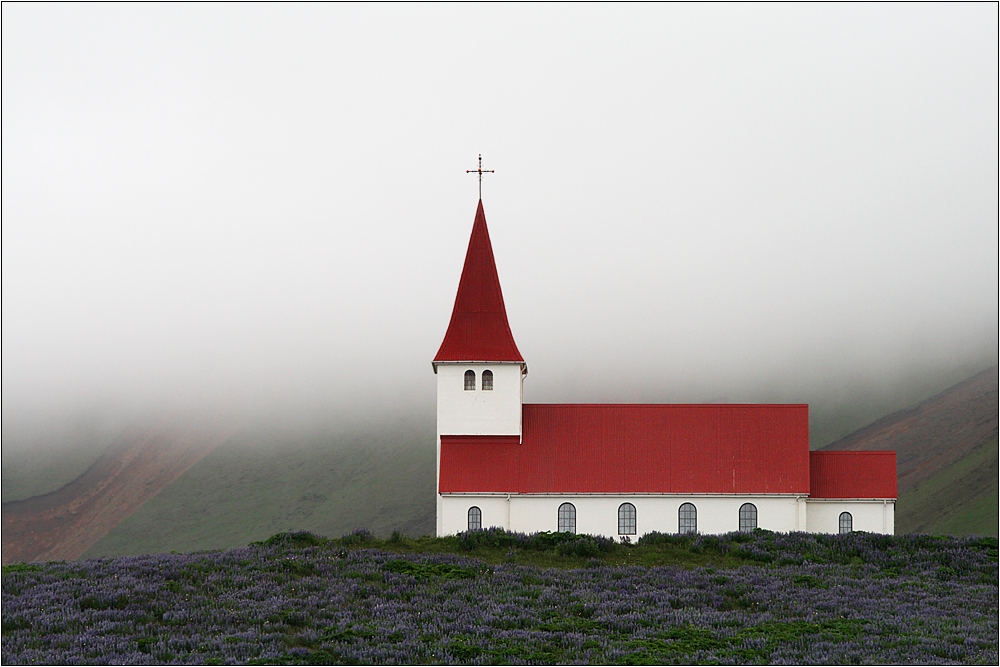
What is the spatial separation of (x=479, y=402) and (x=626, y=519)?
8.07m

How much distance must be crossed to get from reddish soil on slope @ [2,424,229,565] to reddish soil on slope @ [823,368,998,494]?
101519mm

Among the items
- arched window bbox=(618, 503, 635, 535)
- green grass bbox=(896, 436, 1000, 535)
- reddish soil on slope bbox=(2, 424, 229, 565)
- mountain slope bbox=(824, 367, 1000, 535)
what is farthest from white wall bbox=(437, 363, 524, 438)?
reddish soil on slope bbox=(2, 424, 229, 565)

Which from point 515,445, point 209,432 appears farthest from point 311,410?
point 515,445

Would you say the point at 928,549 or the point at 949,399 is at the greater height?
the point at 949,399

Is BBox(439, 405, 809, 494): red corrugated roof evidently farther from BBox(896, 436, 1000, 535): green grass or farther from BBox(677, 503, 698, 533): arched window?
BBox(896, 436, 1000, 535): green grass

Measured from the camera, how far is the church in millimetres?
42469

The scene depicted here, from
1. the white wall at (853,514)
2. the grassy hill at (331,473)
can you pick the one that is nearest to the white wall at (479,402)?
the white wall at (853,514)

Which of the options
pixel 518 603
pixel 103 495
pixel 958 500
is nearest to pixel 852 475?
pixel 518 603

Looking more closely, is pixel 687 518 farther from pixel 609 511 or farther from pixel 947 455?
pixel 947 455

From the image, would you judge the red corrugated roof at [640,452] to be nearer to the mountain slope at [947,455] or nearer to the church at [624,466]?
the church at [624,466]

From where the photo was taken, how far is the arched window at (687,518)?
4238 centimetres

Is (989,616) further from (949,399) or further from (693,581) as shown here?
(949,399)

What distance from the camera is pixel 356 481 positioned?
476ft

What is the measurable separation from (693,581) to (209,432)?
16279 cm
